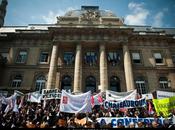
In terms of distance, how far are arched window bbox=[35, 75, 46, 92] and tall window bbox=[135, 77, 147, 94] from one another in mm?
15018

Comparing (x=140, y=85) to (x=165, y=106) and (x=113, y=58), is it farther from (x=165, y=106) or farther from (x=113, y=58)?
(x=165, y=106)

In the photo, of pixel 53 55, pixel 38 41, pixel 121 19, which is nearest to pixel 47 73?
pixel 53 55

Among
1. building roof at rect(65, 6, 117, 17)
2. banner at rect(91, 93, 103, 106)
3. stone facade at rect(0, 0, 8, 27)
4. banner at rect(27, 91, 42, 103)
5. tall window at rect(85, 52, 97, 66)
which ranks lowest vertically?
banner at rect(91, 93, 103, 106)

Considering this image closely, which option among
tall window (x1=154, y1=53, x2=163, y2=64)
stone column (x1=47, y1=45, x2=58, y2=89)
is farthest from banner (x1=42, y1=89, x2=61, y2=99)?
tall window (x1=154, y1=53, x2=163, y2=64)

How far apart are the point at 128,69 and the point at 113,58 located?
4.20 meters

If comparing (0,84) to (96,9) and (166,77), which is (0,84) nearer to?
(96,9)

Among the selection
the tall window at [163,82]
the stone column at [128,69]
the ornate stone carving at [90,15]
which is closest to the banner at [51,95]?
the stone column at [128,69]

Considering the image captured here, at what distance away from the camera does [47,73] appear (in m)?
30.6

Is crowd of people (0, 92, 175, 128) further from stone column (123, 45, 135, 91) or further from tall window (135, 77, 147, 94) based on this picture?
tall window (135, 77, 147, 94)

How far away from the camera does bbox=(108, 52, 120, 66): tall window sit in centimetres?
3149

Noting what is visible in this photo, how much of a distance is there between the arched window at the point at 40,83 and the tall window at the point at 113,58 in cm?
1151

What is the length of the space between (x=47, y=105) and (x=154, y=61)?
810 inches

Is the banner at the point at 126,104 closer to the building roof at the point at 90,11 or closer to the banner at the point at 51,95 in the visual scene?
the banner at the point at 51,95

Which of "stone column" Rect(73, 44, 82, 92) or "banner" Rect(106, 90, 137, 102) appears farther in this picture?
"stone column" Rect(73, 44, 82, 92)
